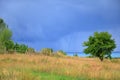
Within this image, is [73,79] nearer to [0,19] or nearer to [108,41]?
[108,41]

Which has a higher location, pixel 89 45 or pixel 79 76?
pixel 89 45

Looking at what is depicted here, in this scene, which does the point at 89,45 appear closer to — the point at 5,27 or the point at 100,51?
the point at 100,51

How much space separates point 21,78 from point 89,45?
41.3 metres

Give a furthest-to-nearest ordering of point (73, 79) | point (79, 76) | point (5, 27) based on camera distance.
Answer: point (5, 27) → point (79, 76) → point (73, 79)

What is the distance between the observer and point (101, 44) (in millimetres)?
49625

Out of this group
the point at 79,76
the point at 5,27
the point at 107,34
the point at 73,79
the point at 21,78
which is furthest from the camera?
the point at 5,27

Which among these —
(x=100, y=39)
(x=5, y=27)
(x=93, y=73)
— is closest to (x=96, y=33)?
(x=100, y=39)

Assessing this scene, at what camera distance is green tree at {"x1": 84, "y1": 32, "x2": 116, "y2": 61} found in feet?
163

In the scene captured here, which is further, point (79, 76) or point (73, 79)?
point (79, 76)

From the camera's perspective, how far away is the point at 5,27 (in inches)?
2803

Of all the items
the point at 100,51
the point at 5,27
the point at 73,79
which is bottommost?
the point at 73,79

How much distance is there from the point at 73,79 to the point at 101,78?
5.68ft

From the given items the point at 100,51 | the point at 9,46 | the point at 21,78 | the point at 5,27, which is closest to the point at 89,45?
the point at 100,51

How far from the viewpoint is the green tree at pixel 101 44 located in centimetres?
4956
